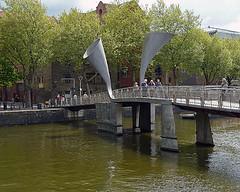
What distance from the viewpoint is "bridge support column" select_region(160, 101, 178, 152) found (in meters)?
35.6

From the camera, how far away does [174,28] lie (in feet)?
236

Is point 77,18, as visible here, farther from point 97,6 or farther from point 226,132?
point 226,132

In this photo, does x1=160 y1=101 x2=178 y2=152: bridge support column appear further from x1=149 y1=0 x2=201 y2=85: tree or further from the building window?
the building window

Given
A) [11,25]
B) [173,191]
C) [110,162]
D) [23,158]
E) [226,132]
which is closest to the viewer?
[173,191]

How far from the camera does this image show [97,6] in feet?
323

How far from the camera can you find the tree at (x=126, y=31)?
2859 inches

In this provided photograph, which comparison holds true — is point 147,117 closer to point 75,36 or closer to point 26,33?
point 75,36

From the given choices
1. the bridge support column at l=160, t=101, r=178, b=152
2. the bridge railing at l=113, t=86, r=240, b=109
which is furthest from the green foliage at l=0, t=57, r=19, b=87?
the bridge support column at l=160, t=101, r=178, b=152

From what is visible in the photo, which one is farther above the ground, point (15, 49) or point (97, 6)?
point (97, 6)

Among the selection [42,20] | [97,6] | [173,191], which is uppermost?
[97,6]

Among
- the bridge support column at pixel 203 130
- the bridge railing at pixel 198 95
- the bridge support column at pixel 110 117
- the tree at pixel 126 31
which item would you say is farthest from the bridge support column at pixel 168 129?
the tree at pixel 126 31

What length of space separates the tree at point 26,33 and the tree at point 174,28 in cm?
1704

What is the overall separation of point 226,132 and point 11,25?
36248 mm

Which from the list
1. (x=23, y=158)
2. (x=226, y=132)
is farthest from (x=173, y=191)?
(x=226, y=132)
